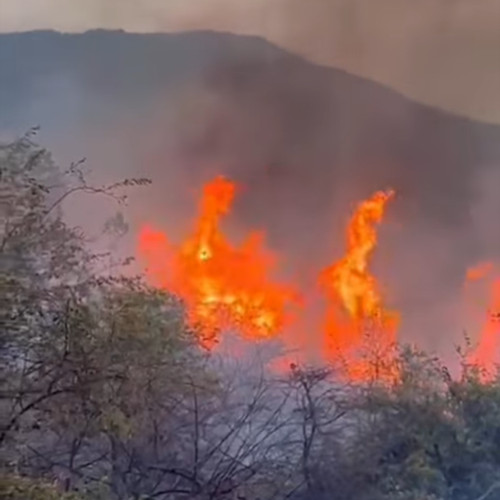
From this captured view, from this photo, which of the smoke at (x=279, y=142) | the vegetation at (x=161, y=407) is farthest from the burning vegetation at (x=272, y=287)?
the vegetation at (x=161, y=407)

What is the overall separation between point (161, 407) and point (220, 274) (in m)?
4.25

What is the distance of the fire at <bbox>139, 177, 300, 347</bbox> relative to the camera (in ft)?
24.6

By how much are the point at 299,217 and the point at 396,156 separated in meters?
1.41

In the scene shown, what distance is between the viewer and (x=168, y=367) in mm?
4281

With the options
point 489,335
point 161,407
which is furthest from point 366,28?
point 161,407

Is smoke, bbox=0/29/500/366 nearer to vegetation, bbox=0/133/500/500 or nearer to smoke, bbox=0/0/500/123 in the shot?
smoke, bbox=0/0/500/123

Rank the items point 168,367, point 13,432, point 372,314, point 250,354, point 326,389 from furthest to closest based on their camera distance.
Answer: point 372,314
point 250,354
point 326,389
point 168,367
point 13,432

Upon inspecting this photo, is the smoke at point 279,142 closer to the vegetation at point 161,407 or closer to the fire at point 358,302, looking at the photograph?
the fire at point 358,302

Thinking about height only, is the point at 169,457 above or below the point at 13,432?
above

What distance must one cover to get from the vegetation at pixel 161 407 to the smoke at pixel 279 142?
8.99 feet

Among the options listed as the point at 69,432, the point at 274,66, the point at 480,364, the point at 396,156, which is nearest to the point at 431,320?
the point at 480,364

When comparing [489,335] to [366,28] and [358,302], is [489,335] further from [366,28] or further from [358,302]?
[366,28]

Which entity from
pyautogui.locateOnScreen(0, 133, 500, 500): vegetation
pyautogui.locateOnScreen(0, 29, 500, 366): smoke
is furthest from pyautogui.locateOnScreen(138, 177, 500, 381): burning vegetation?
pyautogui.locateOnScreen(0, 133, 500, 500): vegetation

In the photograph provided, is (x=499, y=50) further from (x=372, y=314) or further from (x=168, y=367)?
(x=168, y=367)
